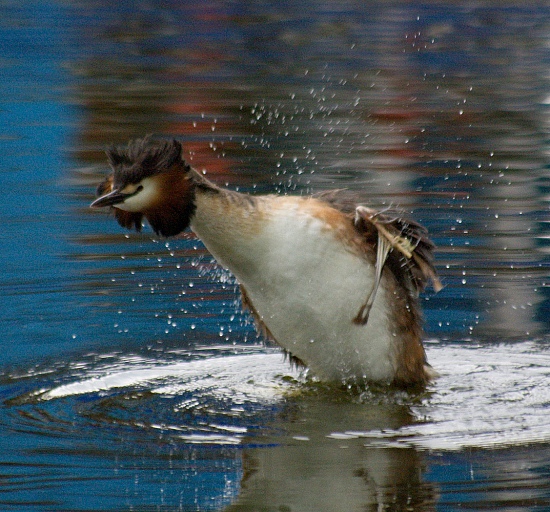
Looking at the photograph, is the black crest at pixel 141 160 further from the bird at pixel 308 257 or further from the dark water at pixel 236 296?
the dark water at pixel 236 296

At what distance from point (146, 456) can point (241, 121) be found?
8033 mm

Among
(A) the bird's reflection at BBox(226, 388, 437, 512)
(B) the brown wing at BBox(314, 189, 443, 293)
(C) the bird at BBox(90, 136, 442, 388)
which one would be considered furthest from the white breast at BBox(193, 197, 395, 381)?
(A) the bird's reflection at BBox(226, 388, 437, 512)

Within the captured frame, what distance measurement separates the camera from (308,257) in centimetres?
553

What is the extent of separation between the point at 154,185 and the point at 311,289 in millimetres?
799

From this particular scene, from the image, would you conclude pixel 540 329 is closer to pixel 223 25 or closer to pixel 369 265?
pixel 369 265

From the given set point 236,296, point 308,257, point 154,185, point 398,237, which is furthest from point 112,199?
point 236,296

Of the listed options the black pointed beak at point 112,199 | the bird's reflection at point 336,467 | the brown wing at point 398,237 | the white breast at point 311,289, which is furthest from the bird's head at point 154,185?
the bird's reflection at point 336,467

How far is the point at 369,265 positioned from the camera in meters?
5.70

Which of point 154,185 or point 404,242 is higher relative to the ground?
point 154,185

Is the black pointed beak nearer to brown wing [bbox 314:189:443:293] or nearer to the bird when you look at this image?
the bird

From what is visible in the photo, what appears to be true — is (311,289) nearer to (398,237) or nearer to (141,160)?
(398,237)

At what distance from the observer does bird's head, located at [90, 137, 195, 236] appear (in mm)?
5195

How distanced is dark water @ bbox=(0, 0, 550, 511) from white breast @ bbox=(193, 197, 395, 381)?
0.21m

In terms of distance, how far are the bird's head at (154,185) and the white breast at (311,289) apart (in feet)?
0.49
